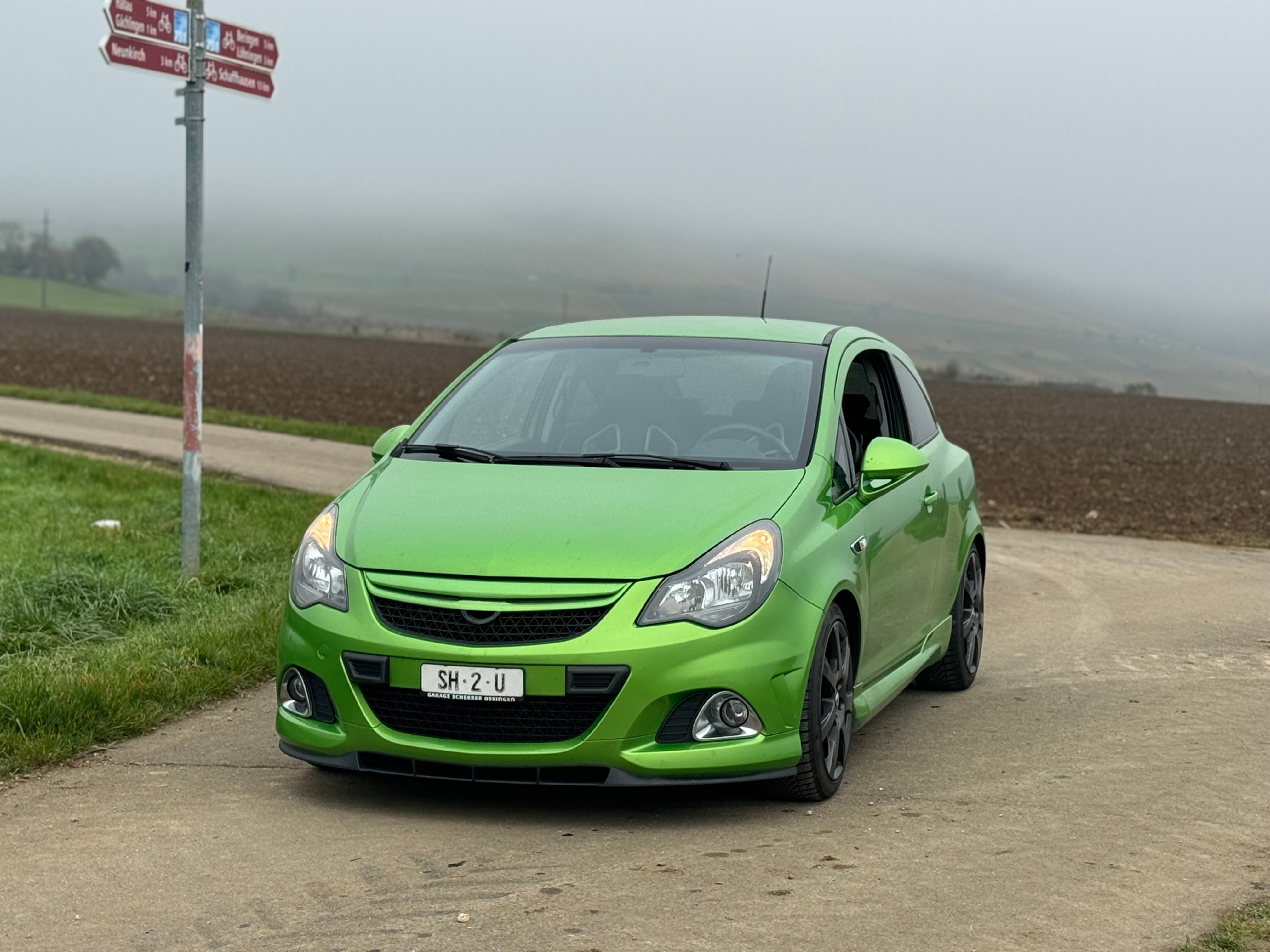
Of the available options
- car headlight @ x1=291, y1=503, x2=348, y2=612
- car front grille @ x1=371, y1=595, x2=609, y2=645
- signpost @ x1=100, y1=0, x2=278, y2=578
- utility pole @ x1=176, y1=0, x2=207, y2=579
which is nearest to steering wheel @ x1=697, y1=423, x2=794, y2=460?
car front grille @ x1=371, y1=595, x2=609, y2=645

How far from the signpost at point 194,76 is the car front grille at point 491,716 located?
432 cm

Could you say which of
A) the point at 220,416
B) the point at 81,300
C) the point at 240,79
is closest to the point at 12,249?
the point at 81,300

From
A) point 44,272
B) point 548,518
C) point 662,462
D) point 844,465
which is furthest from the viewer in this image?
point 44,272

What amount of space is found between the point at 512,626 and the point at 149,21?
5.38 metres

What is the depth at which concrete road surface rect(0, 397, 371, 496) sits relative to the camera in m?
18.0

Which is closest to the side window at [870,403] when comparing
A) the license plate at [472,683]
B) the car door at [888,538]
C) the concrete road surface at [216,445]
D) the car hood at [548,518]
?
the car door at [888,538]

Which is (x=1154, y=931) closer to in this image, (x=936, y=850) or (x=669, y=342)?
(x=936, y=850)

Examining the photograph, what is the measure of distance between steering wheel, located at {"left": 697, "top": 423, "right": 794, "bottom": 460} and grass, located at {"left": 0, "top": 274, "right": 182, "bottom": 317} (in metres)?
134

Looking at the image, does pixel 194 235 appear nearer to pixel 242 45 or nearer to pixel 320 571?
pixel 242 45

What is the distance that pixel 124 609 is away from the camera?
31.0 ft

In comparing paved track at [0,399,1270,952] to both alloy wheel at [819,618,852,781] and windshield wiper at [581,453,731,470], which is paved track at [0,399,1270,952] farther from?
windshield wiper at [581,453,731,470]

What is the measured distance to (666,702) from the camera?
5.52 meters

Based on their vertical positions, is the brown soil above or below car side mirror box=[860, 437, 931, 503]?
below

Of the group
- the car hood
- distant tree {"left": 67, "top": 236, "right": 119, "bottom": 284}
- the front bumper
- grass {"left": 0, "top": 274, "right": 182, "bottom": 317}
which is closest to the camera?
the front bumper
